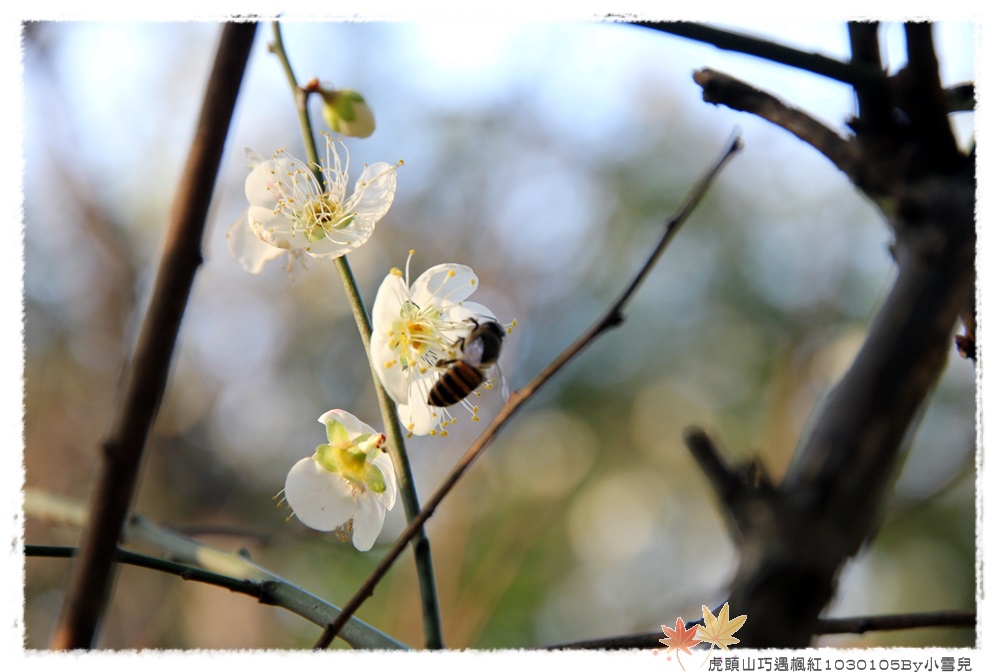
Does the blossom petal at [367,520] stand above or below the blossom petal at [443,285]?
below

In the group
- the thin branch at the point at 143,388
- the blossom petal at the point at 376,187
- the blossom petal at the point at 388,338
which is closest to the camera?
the thin branch at the point at 143,388

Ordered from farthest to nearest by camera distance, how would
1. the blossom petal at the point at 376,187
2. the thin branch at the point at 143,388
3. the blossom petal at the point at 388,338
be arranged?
the blossom petal at the point at 376,187 → the blossom petal at the point at 388,338 → the thin branch at the point at 143,388

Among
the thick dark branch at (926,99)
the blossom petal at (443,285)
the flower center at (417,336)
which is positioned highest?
the thick dark branch at (926,99)

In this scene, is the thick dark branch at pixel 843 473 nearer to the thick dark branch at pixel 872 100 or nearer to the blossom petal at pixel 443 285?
the thick dark branch at pixel 872 100

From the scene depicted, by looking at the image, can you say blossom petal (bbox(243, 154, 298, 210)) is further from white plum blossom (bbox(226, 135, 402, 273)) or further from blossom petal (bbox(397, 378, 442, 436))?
blossom petal (bbox(397, 378, 442, 436))

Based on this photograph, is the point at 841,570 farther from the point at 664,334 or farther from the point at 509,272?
the point at 664,334

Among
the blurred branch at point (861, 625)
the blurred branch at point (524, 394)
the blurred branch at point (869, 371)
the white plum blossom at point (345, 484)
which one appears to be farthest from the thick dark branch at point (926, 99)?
the white plum blossom at point (345, 484)

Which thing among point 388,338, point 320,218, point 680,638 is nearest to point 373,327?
point 388,338

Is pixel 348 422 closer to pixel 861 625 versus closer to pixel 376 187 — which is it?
pixel 376 187
